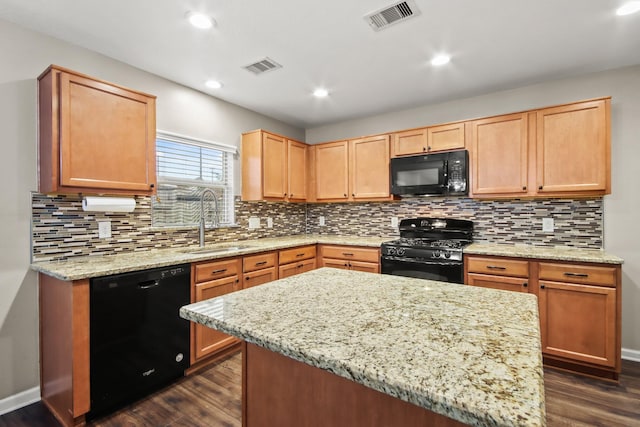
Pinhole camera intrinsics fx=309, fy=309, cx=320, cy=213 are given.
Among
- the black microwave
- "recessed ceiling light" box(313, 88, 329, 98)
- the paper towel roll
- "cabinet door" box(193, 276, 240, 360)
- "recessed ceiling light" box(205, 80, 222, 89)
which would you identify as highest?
"recessed ceiling light" box(313, 88, 329, 98)

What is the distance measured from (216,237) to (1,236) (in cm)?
161

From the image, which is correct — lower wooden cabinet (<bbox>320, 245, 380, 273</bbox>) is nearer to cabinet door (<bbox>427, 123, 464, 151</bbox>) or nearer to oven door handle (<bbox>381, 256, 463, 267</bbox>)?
oven door handle (<bbox>381, 256, 463, 267</bbox>)

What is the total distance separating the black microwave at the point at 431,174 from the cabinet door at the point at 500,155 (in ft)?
0.38

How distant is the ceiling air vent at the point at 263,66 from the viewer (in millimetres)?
2564

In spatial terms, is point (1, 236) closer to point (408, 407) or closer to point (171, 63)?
point (171, 63)

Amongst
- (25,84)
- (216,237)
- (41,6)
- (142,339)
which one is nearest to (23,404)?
(142,339)

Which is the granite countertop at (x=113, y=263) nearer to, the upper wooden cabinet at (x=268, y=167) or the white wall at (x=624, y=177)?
the upper wooden cabinet at (x=268, y=167)

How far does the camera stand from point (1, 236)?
1.97 metres

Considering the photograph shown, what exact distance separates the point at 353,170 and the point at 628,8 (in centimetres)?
256

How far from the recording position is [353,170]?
3861 mm

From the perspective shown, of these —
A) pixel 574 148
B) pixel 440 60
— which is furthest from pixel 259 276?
pixel 574 148

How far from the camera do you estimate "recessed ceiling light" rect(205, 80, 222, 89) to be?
292cm

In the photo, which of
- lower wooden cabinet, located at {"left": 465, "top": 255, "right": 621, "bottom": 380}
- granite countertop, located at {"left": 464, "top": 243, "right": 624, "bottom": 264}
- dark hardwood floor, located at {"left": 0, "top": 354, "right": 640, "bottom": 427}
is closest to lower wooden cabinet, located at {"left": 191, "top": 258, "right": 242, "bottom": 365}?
dark hardwood floor, located at {"left": 0, "top": 354, "right": 640, "bottom": 427}

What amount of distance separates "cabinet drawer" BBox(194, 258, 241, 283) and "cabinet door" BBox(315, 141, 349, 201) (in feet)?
5.56
